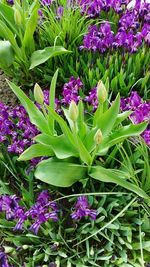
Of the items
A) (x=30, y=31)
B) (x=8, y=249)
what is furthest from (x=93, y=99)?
(x=8, y=249)

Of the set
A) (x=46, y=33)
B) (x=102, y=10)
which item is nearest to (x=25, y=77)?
(x=46, y=33)

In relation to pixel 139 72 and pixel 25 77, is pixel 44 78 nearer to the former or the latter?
pixel 25 77

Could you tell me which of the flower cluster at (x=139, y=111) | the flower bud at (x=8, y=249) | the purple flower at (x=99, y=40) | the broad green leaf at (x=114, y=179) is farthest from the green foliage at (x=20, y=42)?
the flower bud at (x=8, y=249)

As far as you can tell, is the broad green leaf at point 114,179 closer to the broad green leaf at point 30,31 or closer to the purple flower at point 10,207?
the purple flower at point 10,207

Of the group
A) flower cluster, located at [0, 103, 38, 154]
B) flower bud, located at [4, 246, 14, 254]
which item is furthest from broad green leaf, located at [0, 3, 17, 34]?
flower bud, located at [4, 246, 14, 254]

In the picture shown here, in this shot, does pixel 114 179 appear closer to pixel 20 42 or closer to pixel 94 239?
pixel 94 239

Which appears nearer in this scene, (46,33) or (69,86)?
(69,86)
